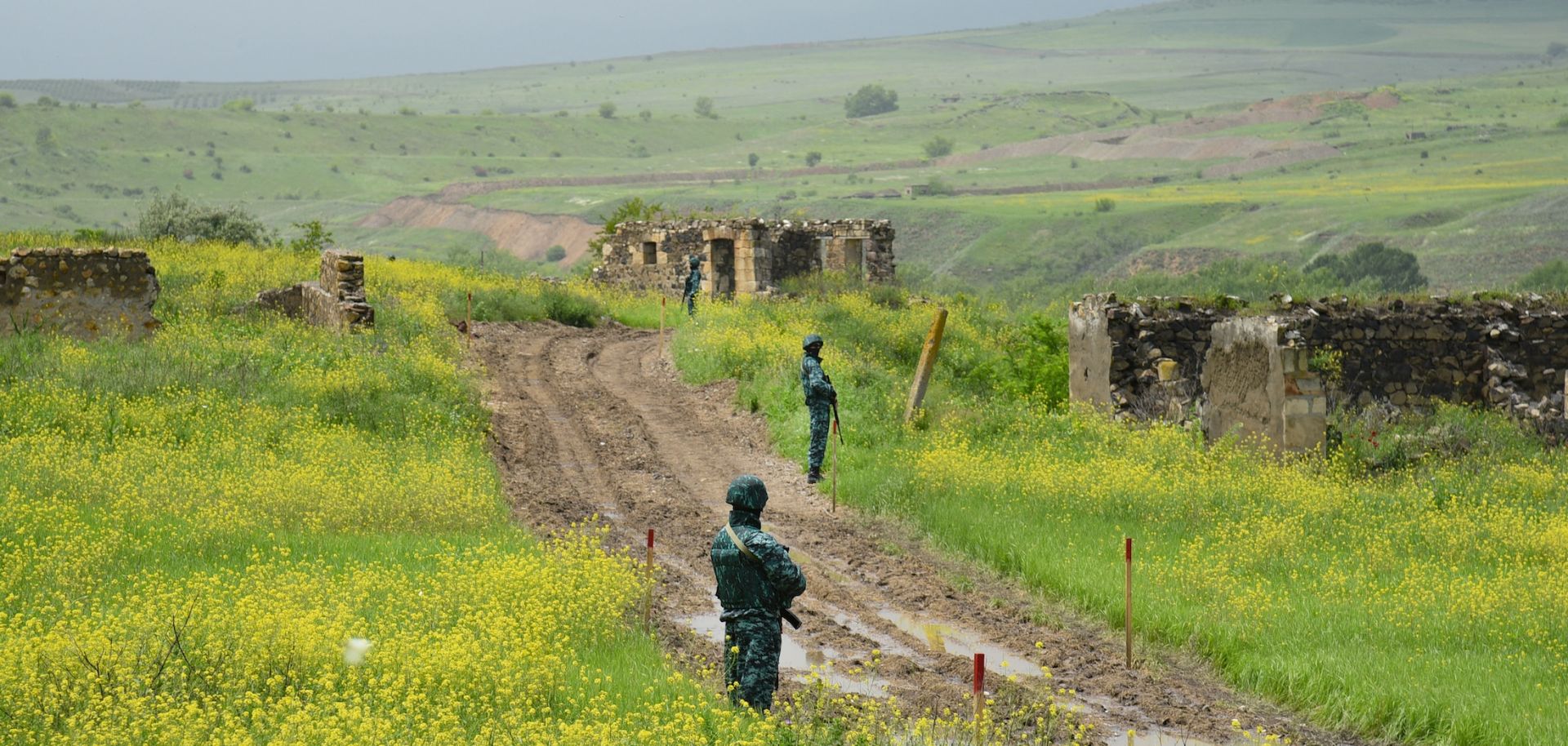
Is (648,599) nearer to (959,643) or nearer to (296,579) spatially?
(959,643)

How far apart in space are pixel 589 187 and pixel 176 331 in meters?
113

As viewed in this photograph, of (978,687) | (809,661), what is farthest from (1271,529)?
(978,687)

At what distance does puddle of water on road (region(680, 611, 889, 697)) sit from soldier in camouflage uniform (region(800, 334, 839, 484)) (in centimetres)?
511

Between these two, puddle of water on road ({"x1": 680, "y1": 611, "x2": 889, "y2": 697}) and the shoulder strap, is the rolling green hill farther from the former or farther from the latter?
the shoulder strap

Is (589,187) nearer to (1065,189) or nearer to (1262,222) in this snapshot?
(1065,189)

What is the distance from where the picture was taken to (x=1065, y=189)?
127500mm

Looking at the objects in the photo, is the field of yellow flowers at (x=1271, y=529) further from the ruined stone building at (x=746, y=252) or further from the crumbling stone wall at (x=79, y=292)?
the ruined stone building at (x=746, y=252)

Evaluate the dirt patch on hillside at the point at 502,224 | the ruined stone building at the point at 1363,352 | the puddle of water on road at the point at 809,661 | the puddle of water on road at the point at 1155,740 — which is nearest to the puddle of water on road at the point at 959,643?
the puddle of water on road at the point at 809,661

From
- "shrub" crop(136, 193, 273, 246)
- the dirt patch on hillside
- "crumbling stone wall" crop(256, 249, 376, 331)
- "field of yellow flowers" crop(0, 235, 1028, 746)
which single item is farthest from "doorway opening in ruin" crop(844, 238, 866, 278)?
the dirt patch on hillside

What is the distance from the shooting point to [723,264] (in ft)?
122

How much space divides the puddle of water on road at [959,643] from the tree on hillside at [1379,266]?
5627 cm

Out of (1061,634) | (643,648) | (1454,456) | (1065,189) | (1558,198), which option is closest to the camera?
(643,648)

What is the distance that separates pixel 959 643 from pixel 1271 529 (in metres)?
3.80

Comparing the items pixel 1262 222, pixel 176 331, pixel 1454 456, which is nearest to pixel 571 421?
pixel 176 331
